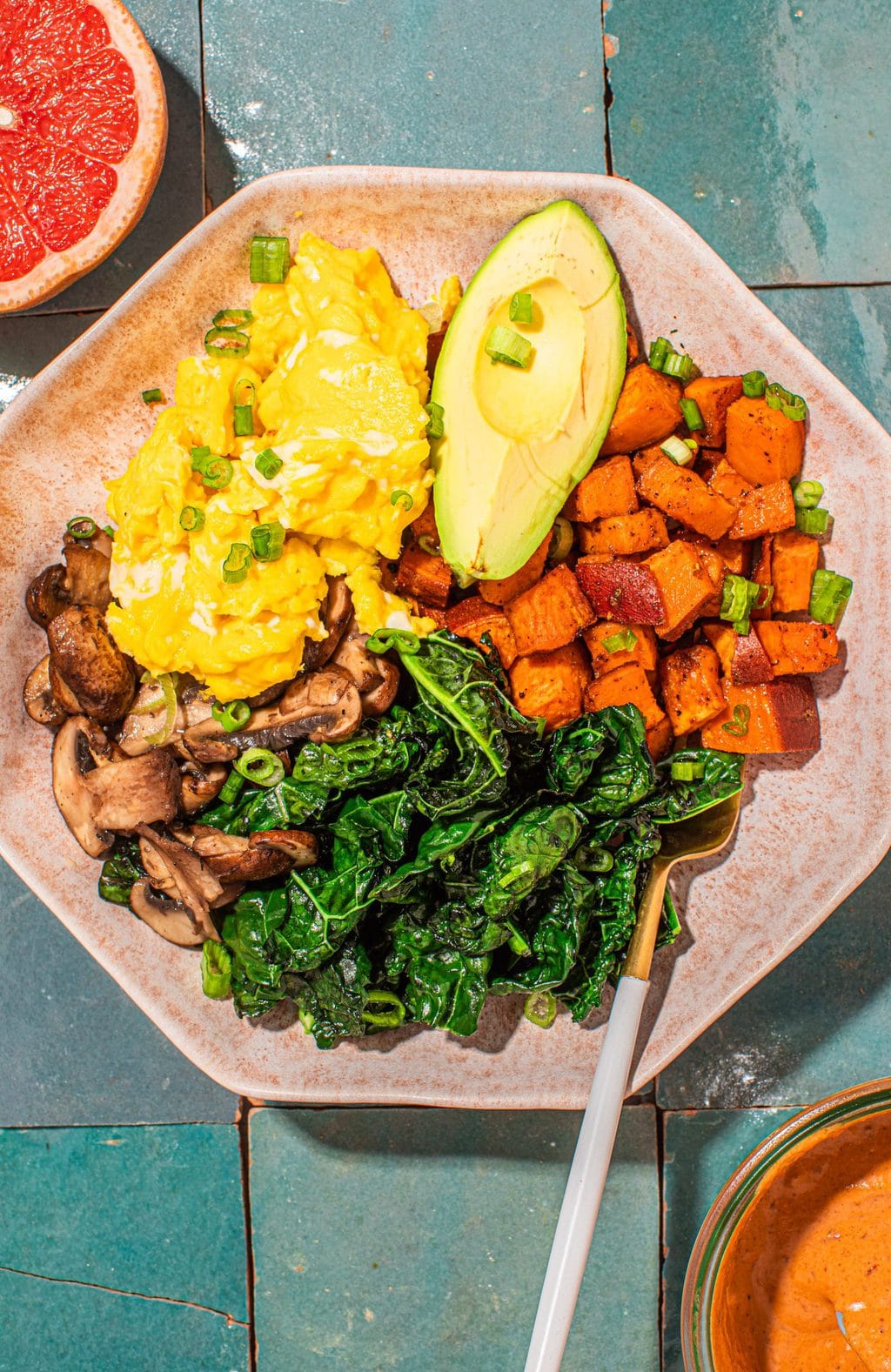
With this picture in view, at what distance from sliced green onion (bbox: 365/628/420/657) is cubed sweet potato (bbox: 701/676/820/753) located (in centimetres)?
74

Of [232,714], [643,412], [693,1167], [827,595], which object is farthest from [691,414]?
[693,1167]

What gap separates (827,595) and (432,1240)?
2109 mm

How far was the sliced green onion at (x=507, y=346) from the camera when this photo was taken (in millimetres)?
2129

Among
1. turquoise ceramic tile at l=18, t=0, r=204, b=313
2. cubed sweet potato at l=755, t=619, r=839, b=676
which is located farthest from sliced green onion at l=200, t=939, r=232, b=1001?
turquoise ceramic tile at l=18, t=0, r=204, b=313

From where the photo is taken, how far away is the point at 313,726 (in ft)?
7.47

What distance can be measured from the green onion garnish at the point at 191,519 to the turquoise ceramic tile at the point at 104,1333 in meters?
2.31

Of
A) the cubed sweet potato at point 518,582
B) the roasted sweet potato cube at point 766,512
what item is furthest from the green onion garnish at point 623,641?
the roasted sweet potato cube at point 766,512

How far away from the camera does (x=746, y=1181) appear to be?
2.34 m

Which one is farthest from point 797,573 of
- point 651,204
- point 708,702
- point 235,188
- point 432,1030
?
point 235,188

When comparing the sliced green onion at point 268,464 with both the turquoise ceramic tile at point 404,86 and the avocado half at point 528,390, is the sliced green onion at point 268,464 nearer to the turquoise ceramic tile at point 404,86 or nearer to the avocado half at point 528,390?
the avocado half at point 528,390

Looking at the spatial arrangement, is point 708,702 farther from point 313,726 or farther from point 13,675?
point 13,675

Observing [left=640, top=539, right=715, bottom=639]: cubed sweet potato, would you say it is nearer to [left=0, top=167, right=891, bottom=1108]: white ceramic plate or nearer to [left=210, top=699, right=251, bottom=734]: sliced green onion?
[left=0, top=167, right=891, bottom=1108]: white ceramic plate

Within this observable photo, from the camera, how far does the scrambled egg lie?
6.91ft

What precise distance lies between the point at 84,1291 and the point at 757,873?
2337 millimetres
